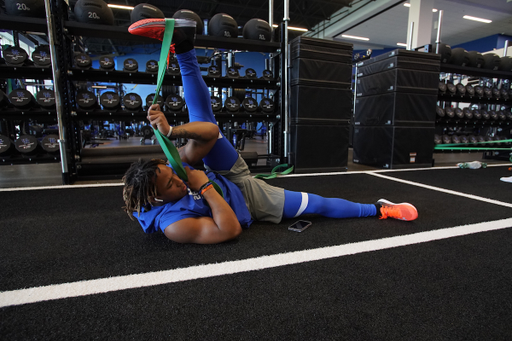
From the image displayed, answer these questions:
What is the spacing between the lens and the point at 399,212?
1.71 meters

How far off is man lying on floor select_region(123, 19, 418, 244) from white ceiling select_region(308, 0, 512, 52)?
960 centimetres

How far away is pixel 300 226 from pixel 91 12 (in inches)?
115

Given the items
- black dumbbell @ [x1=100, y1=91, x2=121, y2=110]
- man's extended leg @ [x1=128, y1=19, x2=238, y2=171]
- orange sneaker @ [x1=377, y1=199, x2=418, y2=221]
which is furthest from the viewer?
black dumbbell @ [x1=100, y1=91, x2=121, y2=110]

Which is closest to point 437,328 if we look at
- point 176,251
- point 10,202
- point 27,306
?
point 176,251

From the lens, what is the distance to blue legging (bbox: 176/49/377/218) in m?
1.47

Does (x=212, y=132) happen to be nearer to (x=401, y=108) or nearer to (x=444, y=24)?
(x=401, y=108)

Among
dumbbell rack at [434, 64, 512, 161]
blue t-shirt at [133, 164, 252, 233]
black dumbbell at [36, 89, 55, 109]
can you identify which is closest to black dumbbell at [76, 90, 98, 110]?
black dumbbell at [36, 89, 55, 109]

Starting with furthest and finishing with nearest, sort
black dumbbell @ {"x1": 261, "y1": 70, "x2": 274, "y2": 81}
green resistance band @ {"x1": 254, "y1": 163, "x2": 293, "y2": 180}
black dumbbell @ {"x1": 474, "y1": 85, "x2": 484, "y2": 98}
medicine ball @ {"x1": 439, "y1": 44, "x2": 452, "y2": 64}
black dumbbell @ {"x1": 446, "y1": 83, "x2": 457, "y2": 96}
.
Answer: black dumbbell @ {"x1": 474, "y1": 85, "x2": 484, "y2": 98} < black dumbbell @ {"x1": 446, "y1": 83, "x2": 457, "y2": 96} < medicine ball @ {"x1": 439, "y1": 44, "x2": 452, "y2": 64} < black dumbbell @ {"x1": 261, "y1": 70, "x2": 274, "y2": 81} < green resistance band @ {"x1": 254, "y1": 163, "x2": 293, "y2": 180}

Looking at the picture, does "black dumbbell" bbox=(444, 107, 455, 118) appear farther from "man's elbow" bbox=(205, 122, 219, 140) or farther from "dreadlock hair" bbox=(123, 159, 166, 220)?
"dreadlock hair" bbox=(123, 159, 166, 220)

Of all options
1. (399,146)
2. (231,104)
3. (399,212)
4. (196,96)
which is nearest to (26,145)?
(231,104)

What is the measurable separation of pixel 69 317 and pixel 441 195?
256cm

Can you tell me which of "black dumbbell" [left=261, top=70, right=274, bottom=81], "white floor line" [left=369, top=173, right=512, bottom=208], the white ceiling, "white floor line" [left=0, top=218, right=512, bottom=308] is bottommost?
"white floor line" [left=369, top=173, right=512, bottom=208]

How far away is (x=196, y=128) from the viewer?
1.24 metres

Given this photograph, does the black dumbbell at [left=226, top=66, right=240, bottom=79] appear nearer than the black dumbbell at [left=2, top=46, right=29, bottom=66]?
No
